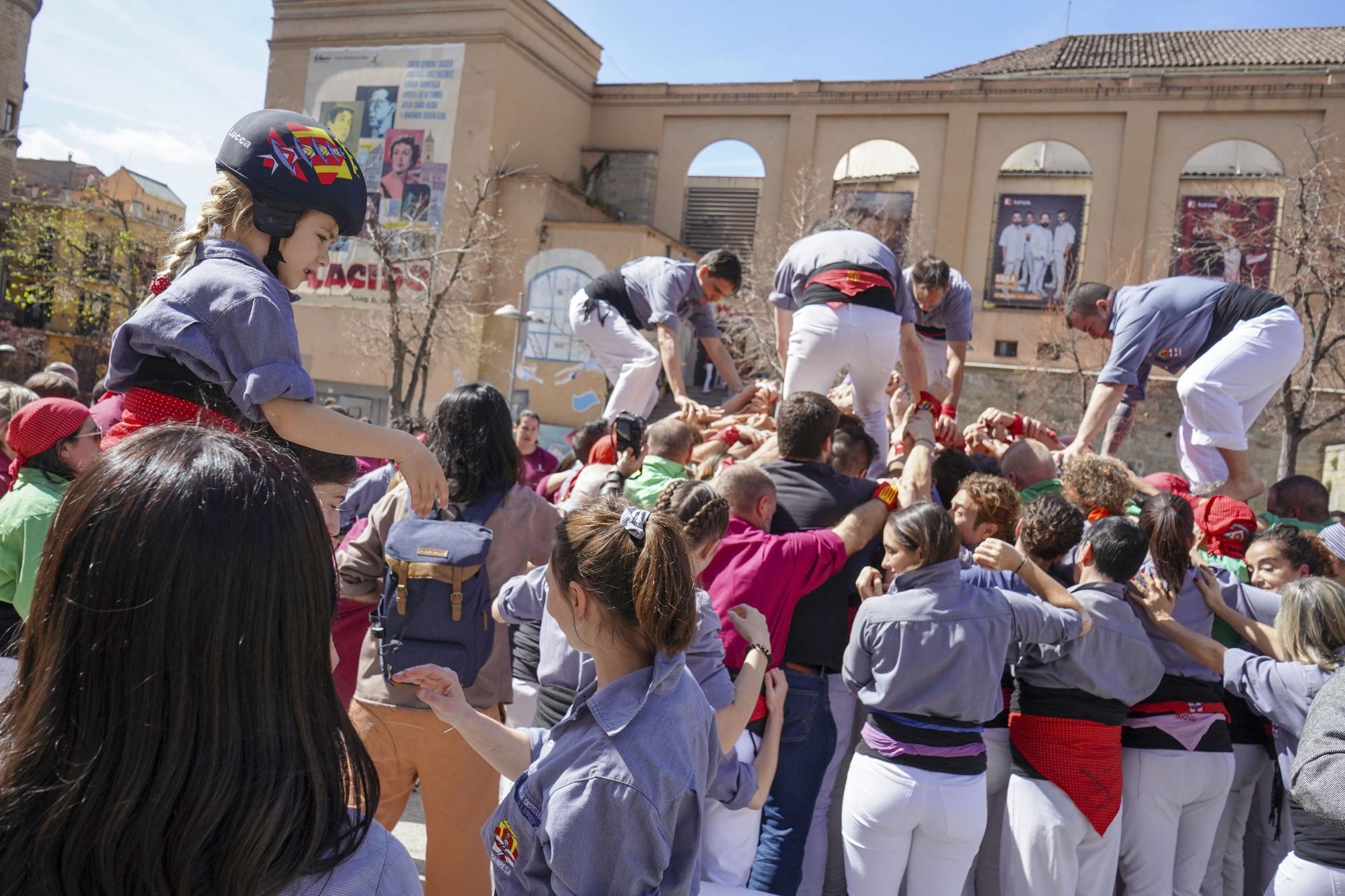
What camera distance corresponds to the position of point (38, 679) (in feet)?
3.92

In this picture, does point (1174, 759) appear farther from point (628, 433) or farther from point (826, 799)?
point (628, 433)

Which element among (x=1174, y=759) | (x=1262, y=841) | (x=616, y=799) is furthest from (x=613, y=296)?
(x=616, y=799)

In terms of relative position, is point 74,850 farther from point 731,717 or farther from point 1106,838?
point 1106,838

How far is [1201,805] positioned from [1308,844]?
866 millimetres

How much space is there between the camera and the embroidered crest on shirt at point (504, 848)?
223cm

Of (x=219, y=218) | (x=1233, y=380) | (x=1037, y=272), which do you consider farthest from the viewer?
(x=1037, y=272)

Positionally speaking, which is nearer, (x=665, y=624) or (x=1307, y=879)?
(x=665, y=624)

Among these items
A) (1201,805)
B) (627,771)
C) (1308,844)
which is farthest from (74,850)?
(1201,805)

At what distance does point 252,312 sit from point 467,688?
5.61ft

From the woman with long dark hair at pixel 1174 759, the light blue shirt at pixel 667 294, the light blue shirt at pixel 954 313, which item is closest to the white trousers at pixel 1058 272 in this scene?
the light blue shirt at pixel 954 313

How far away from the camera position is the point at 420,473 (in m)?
2.48

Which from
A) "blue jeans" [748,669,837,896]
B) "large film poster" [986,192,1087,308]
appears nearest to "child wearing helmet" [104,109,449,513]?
"blue jeans" [748,669,837,896]

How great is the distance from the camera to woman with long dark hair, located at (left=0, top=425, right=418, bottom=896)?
1111 millimetres

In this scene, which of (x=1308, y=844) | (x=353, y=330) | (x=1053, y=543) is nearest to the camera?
(x=1308, y=844)
